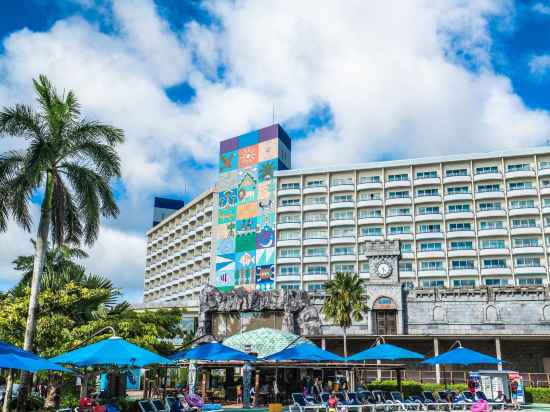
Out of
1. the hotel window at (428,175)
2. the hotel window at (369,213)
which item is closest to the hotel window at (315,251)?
the hotel window at (369,213)

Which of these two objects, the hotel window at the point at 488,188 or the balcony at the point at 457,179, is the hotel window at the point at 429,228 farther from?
the hotel window at the point at 488,188

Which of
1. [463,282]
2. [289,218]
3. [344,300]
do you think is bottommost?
[344,300]

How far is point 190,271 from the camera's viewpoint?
100 metres

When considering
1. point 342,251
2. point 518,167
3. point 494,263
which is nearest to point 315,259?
point 342,251

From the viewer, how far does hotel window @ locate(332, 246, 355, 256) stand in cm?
8112

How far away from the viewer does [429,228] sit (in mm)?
79125

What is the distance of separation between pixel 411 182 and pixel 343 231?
461 inches

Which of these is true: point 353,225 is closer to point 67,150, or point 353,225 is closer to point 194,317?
point 194,317

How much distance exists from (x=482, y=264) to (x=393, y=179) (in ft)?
55.6

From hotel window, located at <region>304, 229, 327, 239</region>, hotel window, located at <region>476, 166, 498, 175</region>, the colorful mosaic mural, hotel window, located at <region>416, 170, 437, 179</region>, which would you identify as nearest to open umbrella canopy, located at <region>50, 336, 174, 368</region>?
the colorful mosaic mural

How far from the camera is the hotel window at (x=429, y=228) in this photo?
78750 millimetres

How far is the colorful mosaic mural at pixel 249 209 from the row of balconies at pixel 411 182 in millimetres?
3666

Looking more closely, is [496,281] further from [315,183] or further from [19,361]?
[19,361]

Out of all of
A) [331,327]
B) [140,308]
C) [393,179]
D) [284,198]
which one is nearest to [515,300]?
[331,327]
